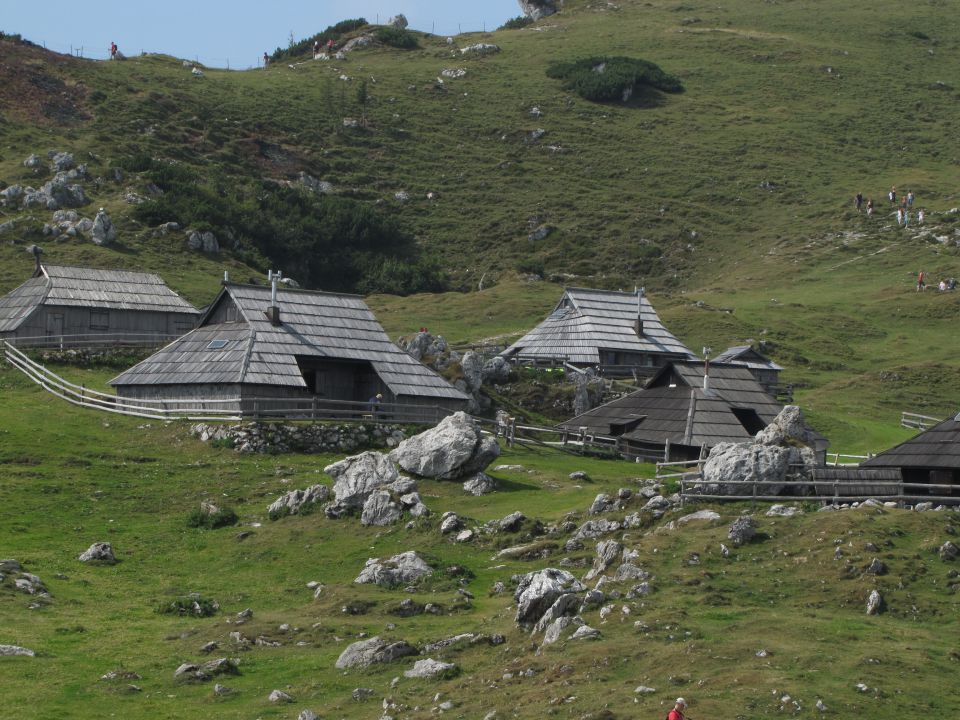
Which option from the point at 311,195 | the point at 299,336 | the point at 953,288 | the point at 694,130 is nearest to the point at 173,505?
the point at 299,336

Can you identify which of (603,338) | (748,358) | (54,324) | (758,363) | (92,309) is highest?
(92,309)

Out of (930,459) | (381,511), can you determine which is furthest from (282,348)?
(930,459)

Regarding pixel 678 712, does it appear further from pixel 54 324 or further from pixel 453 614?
pixel 54 324

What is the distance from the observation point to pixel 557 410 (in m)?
76.2

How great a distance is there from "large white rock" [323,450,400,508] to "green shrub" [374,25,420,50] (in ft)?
466

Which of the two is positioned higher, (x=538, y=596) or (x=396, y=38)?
(x=396, y=38)

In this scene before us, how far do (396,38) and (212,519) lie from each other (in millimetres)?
144371

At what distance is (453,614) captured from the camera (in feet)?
124

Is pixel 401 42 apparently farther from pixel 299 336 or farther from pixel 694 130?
pixel 299 336

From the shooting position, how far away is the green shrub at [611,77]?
169 meters

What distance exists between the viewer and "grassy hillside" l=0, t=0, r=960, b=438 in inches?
3907

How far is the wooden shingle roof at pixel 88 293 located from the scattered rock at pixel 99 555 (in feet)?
109

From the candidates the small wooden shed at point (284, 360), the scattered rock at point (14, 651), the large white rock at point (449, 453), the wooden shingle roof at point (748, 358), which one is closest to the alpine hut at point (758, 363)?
the wooden shingle roof at point (748, 358)

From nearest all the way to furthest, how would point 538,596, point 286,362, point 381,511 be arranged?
point 538,596, point 381,511, point 286,362
